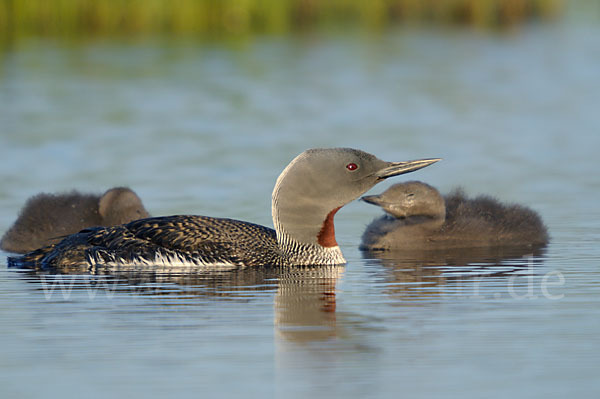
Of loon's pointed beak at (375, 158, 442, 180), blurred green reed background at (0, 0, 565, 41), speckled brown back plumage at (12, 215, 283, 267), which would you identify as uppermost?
blurred green reed background at (0, 0, 565, 41)

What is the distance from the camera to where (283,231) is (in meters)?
7.94

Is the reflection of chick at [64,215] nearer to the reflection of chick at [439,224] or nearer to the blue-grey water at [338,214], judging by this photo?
the blue-grey water at [338,214]

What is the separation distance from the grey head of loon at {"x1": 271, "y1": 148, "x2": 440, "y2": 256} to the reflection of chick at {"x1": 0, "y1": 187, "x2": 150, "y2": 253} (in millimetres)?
1760

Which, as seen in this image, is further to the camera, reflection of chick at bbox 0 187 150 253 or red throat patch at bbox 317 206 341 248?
reflection of chick at bbox 0 187 150 253

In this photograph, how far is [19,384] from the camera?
16.5 ft

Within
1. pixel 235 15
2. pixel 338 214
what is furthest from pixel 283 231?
pixel 235 15

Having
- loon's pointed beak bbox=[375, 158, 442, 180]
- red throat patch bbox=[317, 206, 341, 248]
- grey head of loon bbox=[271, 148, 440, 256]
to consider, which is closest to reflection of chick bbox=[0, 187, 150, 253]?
grey head of loon bbox=[271, 148, 440, 256]

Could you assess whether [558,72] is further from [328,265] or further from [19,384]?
[19,384]

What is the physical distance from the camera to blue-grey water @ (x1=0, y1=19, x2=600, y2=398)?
5207 millimetres

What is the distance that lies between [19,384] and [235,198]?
5919mm

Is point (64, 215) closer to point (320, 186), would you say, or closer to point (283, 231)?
point (283, 231)

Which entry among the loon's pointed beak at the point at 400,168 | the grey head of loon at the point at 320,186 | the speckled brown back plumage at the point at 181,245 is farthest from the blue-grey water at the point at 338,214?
the loon's pointed beak at the point at 400,168

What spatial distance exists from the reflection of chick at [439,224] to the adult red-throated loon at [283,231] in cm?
119

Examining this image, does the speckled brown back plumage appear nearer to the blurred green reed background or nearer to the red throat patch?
the red throat patch
